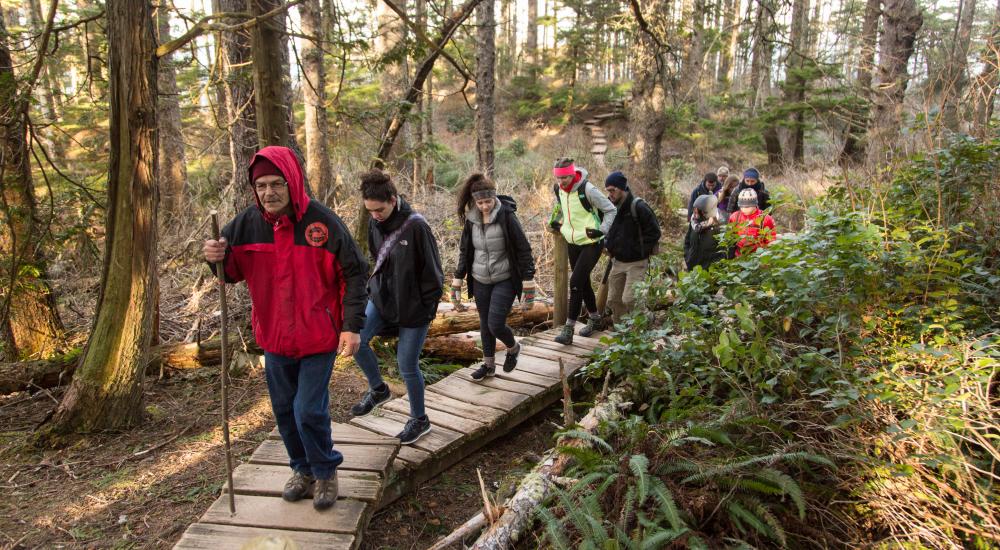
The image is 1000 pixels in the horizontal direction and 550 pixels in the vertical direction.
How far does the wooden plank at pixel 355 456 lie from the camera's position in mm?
4070

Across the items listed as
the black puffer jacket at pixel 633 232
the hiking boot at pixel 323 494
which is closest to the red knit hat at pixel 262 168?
the hiking boot at pixel 323 494

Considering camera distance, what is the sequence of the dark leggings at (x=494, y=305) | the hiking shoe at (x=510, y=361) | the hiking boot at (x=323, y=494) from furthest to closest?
1. the hiking shoe at (x=510, y=361)
2. the dark leggings at (x=494, y=305)
3. the hiking boot at (x=323, y=494)

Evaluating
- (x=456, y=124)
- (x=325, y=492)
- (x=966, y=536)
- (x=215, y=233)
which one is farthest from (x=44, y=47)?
(x=456, y=124)

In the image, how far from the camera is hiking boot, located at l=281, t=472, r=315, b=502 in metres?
3.68

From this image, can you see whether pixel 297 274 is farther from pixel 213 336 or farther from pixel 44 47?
pixel 213 336

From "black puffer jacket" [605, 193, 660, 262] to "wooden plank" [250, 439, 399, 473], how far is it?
11.3ft

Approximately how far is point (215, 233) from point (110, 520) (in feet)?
8.10

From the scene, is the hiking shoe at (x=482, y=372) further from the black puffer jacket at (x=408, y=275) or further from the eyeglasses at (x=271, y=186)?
the eyeglasses at (x=271, y=186)

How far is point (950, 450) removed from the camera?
2760 mm

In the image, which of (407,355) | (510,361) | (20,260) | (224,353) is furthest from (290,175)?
(20,260)

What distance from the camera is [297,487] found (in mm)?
3699

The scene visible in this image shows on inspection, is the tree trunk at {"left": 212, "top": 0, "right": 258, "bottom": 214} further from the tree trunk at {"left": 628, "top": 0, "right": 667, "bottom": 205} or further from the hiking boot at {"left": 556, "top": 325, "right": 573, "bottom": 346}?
the tree trunk at {"left": 628, "top": 0, "right": 667, "bottom": 205}

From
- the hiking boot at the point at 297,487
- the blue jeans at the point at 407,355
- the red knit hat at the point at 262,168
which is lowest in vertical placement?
the hiking boot at the point at 297,487

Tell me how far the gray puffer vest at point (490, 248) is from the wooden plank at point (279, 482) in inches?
82.7
